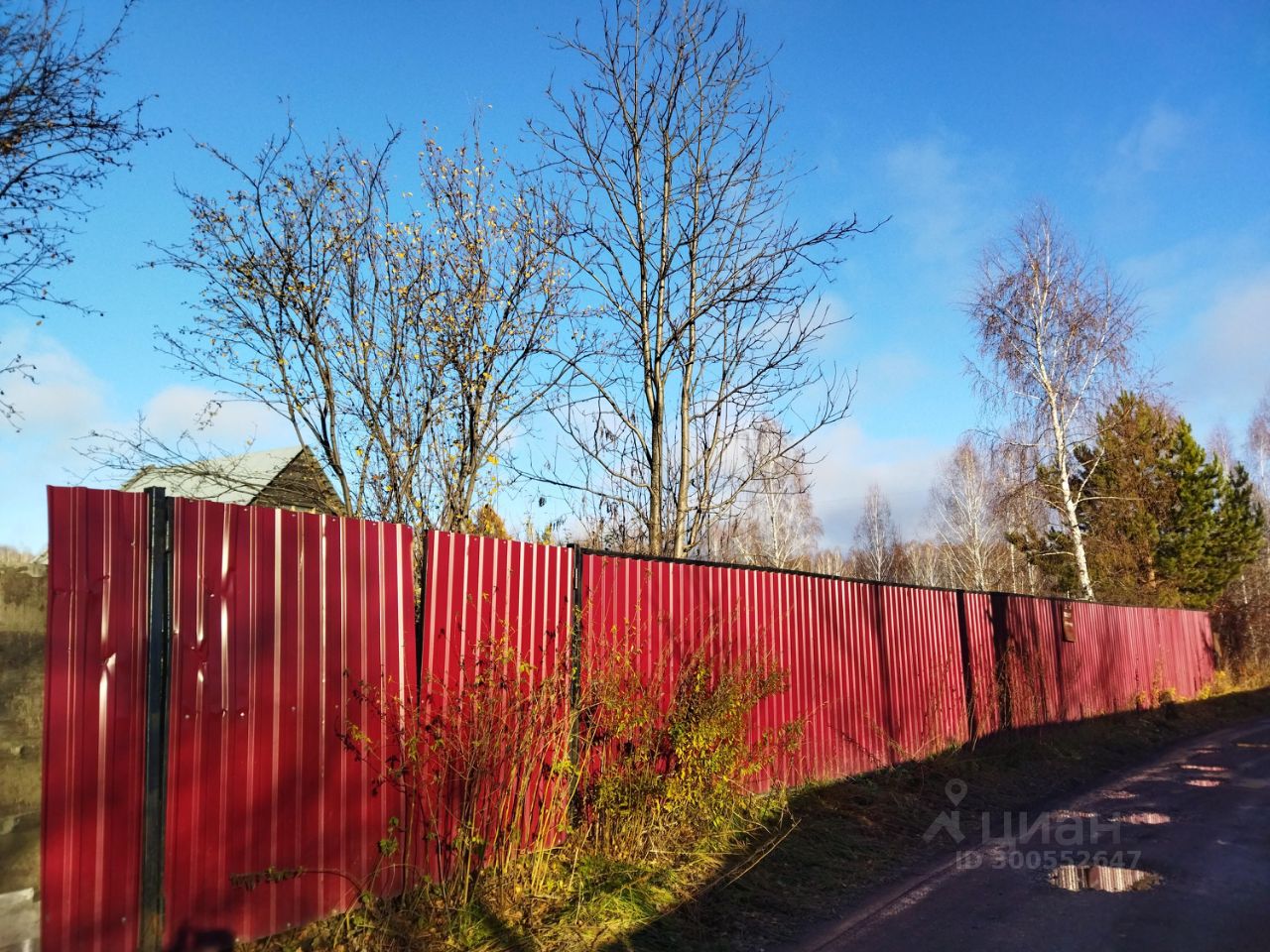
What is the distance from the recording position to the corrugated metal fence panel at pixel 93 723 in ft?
10.7

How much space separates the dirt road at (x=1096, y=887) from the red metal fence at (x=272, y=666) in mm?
2132

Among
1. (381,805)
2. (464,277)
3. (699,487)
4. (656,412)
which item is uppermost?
(464,277)

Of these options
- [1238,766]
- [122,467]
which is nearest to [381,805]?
[122,467]

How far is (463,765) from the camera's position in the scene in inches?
185

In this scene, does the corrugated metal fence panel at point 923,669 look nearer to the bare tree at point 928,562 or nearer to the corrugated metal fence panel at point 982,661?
the corrugated metal fence panel at point 982,661

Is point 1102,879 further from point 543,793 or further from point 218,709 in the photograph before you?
point 218,709

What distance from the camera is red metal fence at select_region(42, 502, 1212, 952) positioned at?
336 centimetres

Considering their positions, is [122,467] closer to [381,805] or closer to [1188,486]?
[381,805]

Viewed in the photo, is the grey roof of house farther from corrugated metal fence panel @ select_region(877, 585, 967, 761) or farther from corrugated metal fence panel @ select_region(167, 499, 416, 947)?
corrugated metal fence panel @ select_region(877, 585, 967, 761)

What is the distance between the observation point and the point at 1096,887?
16.7 ft

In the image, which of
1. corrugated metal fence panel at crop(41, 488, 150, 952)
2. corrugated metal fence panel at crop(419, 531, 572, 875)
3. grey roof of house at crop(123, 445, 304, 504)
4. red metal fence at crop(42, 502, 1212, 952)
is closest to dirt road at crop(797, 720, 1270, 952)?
corrugated metal fence panel at crop(419, 531, 572, 875)

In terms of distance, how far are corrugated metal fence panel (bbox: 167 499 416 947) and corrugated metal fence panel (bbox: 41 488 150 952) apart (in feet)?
0.55

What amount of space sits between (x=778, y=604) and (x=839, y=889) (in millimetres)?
2658

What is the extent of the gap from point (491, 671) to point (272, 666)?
1.31 meters
